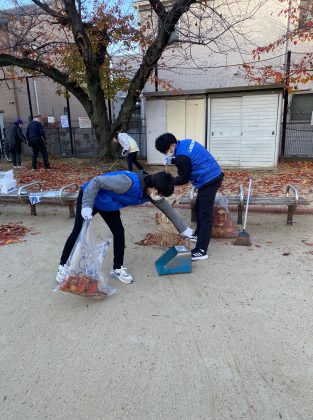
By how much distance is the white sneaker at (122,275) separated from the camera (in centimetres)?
346

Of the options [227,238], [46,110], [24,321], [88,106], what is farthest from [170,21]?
[46,110]

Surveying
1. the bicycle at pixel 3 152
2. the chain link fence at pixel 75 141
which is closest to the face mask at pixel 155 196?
the chain link fence at pixel 75 141

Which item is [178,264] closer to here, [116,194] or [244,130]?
[116,194]

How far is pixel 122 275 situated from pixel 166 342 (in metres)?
1.07

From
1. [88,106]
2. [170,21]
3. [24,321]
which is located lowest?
[24,321]

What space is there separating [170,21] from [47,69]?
160 inches

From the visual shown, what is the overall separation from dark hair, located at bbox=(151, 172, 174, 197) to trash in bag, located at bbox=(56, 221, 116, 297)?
679 millimetres

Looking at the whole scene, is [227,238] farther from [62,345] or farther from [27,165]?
[27,165]

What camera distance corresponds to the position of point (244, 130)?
9.41 meters

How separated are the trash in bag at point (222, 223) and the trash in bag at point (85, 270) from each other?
1959 mm

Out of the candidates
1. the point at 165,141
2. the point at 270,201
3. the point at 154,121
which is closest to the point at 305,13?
the point at 154,121

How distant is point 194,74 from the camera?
14336mm

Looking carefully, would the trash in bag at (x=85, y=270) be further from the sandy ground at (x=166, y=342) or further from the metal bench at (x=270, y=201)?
the metal bench at (x=270, y=201)

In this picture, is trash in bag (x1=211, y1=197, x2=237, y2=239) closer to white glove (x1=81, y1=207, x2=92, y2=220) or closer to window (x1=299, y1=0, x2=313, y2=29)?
white glove (x1=81, y1=207, x2=92, y2=220)
